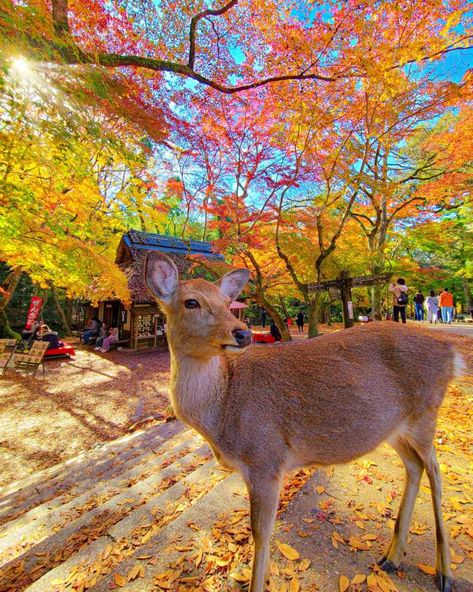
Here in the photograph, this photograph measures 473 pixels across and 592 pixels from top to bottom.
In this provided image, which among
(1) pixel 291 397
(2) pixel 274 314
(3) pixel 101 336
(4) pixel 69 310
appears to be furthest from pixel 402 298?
(4) pixel 69 310

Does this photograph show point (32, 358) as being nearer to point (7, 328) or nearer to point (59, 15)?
point (7, 328)

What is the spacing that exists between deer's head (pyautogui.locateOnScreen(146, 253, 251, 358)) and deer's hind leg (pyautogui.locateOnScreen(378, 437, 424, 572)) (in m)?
1.66

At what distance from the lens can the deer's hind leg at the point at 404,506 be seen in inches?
86.0

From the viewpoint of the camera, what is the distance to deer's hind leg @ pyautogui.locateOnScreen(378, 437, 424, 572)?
2.18 m

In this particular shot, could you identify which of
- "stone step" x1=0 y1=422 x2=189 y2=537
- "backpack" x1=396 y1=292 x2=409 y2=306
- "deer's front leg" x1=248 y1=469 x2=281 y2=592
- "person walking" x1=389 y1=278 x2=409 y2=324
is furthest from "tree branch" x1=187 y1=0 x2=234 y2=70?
"backpack" x1=396 y1=292 x2=409 y2=306

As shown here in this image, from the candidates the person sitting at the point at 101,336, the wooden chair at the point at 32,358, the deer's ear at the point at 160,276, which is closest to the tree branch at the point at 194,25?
the deer's ear at the point at 160,276

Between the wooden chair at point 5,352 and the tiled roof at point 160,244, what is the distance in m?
6.88

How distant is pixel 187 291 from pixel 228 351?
20.6 inches

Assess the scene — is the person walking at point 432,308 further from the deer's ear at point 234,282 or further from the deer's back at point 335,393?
the deer's ear at point 234,282

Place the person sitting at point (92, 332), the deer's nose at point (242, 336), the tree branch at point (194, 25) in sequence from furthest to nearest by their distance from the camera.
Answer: the person sitting at point (92, 332)
the tree branch at point (194, 25)
the deer's nose at point (242, 336)

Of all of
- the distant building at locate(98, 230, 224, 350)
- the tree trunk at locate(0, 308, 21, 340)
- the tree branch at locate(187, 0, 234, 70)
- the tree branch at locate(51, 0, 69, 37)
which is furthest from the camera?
the tree trunk at locate(0, 308, 21, 340)

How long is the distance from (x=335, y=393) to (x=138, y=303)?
14.2 metres

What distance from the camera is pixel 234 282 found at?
8.74 feet

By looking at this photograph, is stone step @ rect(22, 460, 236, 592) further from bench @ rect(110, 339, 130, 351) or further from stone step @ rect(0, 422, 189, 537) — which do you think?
bench @ rect(110, 339, 130, 351)
